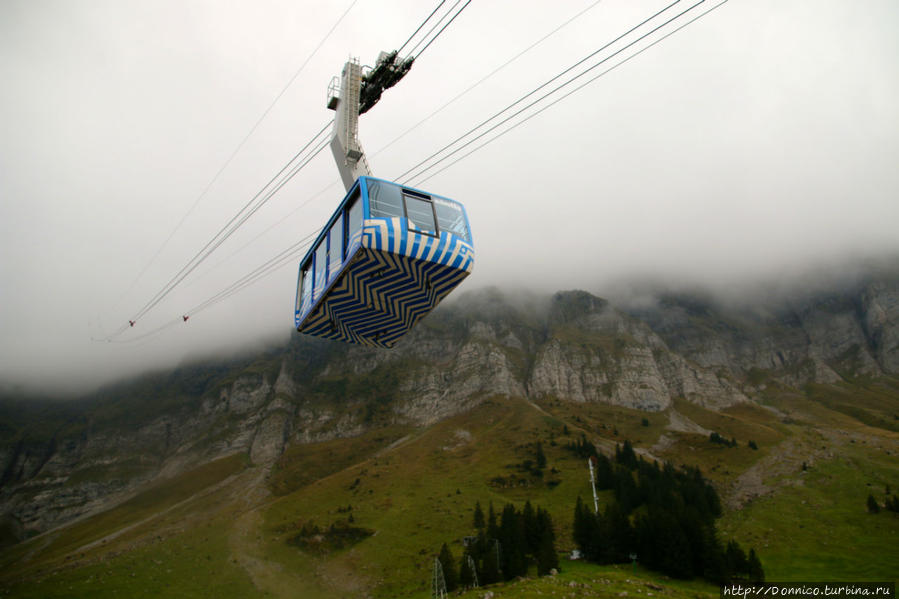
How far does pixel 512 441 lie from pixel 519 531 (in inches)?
2791

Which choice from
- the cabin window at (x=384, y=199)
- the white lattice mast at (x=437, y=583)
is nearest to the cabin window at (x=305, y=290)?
the cabin window at (x=384, y=199)

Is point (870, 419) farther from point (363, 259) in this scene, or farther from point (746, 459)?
point (363, 259)

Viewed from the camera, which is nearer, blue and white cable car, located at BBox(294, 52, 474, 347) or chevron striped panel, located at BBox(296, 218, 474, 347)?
chevron striped panel, located at BBox(296, 218, 474, 347)

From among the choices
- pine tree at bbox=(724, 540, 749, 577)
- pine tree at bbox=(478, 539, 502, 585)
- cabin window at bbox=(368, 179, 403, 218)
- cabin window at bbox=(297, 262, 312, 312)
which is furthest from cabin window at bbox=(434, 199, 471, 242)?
pine tree at bbox=(724, 540, 749, 577)

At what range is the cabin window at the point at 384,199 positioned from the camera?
Answer: 14445 mm

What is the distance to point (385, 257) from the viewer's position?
14.1 metres

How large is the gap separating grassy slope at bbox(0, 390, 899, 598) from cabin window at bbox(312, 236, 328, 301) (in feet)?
117

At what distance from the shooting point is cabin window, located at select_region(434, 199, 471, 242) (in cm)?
1565

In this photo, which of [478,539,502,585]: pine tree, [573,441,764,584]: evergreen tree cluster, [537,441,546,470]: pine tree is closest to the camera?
[573,441,764,584]: evergreen tree cluster

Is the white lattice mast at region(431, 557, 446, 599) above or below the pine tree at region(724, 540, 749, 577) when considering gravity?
above

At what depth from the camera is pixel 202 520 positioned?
401 ft

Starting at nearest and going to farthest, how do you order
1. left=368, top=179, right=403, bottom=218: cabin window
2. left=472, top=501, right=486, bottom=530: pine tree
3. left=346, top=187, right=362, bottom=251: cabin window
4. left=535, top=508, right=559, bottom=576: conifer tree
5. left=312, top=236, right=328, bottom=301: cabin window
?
left=368, top=179, right=403, bottom=218: cabin window → left=346, top=187, right=362, bottom=251: cabin window → left=312, top=236, right=328, bottom=301: cabin window → left=535, top=508, right=559, bottom=576: conifer tree → left=472, top=501, right=486, bottom=530: pine tree

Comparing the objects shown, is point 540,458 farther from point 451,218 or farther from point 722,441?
point 451,218

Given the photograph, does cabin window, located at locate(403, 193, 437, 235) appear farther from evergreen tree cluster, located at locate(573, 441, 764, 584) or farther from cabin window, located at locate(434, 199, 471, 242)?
evergreen tree cluster, located at locate(573, 441, 764, 584)
